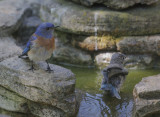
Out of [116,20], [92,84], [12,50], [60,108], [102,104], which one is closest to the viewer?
[60,108]

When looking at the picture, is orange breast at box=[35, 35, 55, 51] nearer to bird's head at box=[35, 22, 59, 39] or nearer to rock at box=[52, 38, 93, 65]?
bird's head at box=[35, 22, 59, 39]

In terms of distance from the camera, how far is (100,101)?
484 centimetres

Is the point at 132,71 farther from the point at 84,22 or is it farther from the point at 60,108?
the point at 60,108

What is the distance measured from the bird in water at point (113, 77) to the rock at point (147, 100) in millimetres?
685

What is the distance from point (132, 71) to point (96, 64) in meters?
0.87

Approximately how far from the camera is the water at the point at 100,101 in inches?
175

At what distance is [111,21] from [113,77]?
1923 mm

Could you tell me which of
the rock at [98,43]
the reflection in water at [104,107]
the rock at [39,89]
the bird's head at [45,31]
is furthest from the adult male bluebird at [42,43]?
the rock at [98,43]

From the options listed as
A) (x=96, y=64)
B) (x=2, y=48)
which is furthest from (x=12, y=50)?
(x=96, y=64)

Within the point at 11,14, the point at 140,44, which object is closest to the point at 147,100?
the point at 140,44

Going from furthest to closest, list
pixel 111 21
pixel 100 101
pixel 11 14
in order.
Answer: pixel 11 14
pixel 111 21
pixel 100 101

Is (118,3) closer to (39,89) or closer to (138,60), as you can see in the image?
(138,60)

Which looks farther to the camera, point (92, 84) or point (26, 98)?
point (92, 84)

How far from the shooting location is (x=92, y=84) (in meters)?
5.73
